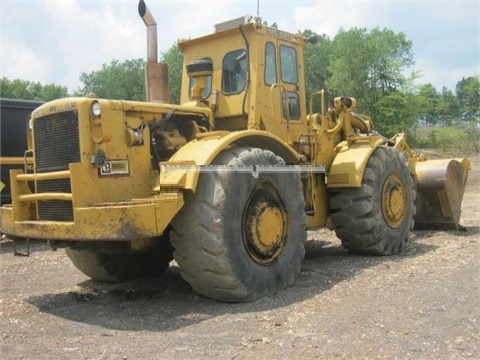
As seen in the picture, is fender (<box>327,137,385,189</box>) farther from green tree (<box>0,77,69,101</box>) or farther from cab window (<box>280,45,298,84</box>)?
green tree (<box>0,77,69,101</box>)

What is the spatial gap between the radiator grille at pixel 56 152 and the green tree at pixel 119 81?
35740mm

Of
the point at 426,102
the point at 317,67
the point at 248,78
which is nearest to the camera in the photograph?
the point at 248,78

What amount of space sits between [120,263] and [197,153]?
2124 mm

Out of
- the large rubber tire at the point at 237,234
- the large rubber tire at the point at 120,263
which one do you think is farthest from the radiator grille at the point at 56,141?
the large rubber tire at the point at 120,263

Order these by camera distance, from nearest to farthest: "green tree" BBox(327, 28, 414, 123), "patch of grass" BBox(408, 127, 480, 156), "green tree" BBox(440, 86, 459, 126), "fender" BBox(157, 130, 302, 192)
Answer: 1. "fender" BBox(157, 130, 302, 192)
2. "patch of grass" BBox(408, 127, 480, 156)
3. "green tree" BBox(327, 28, 414, 123)
4. "green tree" BBox(440, 86, 459, 126)

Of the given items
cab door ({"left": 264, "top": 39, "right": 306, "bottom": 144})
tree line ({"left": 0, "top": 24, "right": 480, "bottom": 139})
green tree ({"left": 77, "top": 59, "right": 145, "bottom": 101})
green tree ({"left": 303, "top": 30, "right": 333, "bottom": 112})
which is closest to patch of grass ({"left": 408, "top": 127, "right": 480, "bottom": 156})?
tree line ({"left": 0, "top": 24, "right": 480, "bottom": 139})

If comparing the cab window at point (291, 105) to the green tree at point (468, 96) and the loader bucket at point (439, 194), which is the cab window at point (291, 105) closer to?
the loader bucket at point (439, 194)

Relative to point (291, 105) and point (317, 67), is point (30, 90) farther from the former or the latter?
point (291, 105)

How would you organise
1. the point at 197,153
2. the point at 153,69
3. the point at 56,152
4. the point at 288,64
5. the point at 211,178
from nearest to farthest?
the point at 211,178, the point at 197,153, the point at 56,152, the point at 153,69, the point at 288,64

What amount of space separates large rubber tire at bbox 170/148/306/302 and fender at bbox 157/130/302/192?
14cm

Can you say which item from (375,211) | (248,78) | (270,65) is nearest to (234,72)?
(248,78)

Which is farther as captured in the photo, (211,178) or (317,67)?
(317,67)

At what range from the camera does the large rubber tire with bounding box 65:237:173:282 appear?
675 centimetres

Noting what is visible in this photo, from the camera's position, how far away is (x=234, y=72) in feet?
23.4
